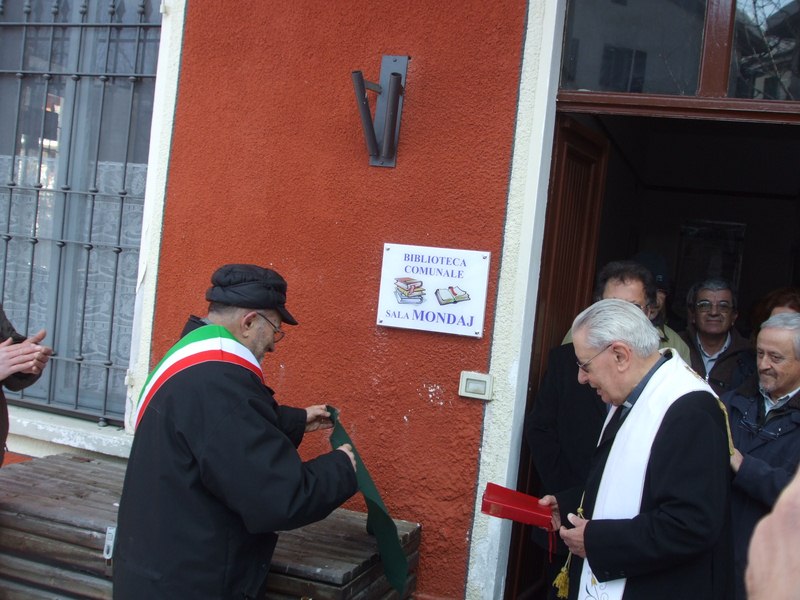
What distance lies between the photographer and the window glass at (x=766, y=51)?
11.6ft

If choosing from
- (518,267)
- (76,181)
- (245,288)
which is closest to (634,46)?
(518,267)

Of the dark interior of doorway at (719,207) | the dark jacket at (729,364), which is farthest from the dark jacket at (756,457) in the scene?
the dark interior of doorway at (719,207)

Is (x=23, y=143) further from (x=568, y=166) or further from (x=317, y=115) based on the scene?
(x=568, y=166)

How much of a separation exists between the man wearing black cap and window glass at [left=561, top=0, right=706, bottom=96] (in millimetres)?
2011

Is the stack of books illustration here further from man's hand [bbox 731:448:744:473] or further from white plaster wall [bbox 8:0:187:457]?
man's hand [bbox 731:448:744:473]

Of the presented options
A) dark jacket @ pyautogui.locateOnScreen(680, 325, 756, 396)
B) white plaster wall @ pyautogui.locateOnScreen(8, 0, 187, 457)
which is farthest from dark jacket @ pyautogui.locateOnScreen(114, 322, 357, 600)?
dark jacket @ pyautogui.locateOnScreen(680, 325, 756, 396)

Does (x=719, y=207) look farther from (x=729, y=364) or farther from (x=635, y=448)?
(x=635, y=448)

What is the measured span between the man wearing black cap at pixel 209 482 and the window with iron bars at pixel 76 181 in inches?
78.0

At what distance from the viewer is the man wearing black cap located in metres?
2.53

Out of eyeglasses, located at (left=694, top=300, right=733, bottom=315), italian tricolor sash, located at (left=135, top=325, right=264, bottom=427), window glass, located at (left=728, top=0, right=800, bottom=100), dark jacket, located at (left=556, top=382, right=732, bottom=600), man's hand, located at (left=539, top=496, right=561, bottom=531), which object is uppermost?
window glass, located at (left=728, top=0, right=800, bottom=100)

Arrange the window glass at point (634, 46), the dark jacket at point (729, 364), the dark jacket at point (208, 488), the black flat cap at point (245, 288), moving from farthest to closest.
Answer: the dark jacket at point (729, 364), the window glass at point (634, 46), the black flat cap at point (245, 288), the dark jacket at point (208, 488)

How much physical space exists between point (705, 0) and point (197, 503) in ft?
9.24

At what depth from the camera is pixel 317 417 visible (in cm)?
332

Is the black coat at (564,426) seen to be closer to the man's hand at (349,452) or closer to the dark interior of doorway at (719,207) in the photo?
the man's hand at (349,452)
